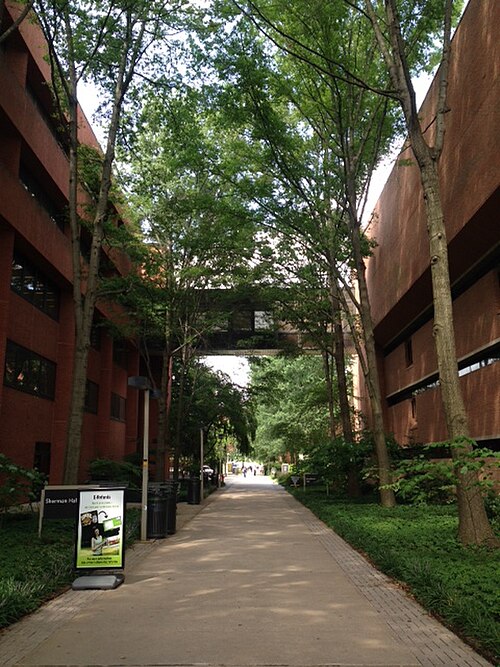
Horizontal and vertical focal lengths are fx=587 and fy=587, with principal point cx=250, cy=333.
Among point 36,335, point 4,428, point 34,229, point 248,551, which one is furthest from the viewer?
point 36,335

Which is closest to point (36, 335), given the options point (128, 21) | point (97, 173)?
point (97, 173)

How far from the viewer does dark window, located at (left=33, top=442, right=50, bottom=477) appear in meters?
21.9

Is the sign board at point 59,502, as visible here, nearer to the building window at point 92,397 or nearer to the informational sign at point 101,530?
the informational sign at point 101,530

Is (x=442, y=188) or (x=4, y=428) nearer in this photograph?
(x=442, y=188)

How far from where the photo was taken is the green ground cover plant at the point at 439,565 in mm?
5324

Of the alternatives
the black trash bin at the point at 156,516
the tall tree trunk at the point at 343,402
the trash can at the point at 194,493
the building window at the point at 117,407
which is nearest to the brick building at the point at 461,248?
the tall tree trunk at the point at 343,402

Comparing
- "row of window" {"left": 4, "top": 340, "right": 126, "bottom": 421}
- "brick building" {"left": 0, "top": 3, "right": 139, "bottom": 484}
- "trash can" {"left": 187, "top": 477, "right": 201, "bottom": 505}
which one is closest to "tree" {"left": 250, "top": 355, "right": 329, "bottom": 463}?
"trash can" {"left": 187, "top": 477, "right": 201, "bottom": 505}

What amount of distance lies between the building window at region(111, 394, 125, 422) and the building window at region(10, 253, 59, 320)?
11489 mm

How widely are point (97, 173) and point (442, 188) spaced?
1051 centimetres

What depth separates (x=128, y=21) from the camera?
1456 centimetres

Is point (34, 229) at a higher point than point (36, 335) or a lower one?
higher

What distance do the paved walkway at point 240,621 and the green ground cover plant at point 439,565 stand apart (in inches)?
A: 7.2

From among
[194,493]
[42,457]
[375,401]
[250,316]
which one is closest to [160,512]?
[375,401]

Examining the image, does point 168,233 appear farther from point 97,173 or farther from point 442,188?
point 442,188
